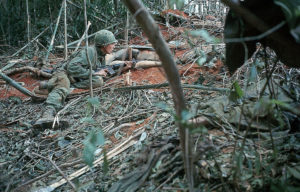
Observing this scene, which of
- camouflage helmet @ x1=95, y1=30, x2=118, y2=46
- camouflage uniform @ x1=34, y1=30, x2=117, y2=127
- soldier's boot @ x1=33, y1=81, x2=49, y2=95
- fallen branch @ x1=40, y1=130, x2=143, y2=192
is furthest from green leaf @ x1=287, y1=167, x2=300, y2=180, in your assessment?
soldier's boot @ x1=33, y1=81, x2=49, y2=95

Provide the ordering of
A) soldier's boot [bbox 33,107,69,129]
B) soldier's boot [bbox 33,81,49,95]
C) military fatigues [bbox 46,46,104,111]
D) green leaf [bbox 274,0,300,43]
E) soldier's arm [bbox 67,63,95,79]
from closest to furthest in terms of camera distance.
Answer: green leaf [bbox 274,0,300,43] → soldier's boot [bbox 33,107,69,129] → military fatigues [bbox 46,46,104,111] → soldier's arm [bbox 67,63,95,79] → soldier's boot [bbox 33,81,49,95]

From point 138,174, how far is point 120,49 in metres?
5.26

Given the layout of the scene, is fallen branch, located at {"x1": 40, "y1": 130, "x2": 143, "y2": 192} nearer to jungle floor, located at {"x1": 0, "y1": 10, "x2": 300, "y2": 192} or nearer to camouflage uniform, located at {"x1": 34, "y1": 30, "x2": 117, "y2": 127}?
jungle floor, located at {"x1": 0, "y1": 10, "x2": 300, "y2": 192}

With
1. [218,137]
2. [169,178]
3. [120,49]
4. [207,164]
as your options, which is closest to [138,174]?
[169,178]

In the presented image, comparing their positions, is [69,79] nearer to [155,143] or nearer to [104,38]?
[104,38]

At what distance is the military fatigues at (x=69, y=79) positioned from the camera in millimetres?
5112

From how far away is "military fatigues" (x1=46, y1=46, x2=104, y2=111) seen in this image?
5.11m

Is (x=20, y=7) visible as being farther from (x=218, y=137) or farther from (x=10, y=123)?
(x=218, y=137)

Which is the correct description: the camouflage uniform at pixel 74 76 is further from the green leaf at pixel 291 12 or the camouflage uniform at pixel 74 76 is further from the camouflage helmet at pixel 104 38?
the green leaf at pixel 291 12

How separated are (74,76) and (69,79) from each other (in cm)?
12

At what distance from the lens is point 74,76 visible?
5590 mm

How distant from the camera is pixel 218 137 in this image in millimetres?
2584

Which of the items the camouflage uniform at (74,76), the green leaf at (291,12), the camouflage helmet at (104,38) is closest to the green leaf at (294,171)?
the green leaf at (291,12)

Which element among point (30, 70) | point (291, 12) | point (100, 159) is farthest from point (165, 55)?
point (30, 70)
